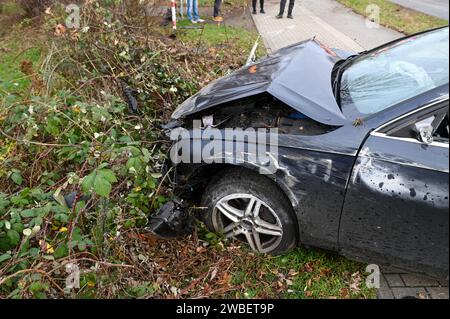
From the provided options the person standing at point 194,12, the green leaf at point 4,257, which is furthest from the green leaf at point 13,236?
the person standing at point 194,12

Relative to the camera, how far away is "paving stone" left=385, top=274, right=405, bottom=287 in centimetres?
264

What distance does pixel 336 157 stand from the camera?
2254mm

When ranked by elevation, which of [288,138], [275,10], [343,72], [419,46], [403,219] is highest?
[419,46]

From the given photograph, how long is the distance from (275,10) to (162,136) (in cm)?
920

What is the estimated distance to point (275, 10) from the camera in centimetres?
1122

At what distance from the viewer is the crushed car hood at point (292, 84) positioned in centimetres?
248

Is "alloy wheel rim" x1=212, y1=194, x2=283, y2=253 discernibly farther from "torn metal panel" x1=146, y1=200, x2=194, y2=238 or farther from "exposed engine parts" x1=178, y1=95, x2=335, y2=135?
"exposed engine parts" x1=178, y1=95, x2=335, y2=135

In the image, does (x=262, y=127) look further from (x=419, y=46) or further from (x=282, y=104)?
(x=419, y=46)

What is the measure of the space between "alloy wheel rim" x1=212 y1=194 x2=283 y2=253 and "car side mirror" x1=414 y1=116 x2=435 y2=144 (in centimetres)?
104

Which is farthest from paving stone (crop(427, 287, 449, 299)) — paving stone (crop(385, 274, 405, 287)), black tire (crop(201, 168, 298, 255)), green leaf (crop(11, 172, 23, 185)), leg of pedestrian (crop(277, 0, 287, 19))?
leg of pedestrian (crop(277, 0, 287, 19))

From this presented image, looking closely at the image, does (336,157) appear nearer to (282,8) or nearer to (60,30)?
(60,30)

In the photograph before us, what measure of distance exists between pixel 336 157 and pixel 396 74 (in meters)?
0.81

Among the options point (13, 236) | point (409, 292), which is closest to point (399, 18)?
point (409, 292)
